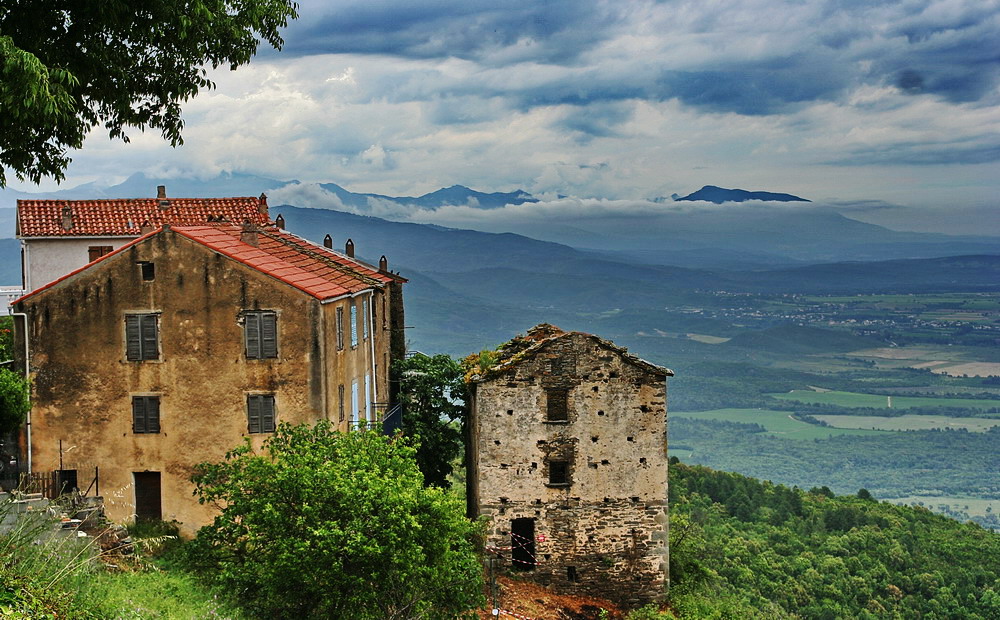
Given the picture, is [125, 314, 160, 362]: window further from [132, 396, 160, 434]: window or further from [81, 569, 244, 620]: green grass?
[81, 569, 244, 620]: green grass

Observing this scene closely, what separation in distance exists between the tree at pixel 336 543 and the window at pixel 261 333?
722 cm

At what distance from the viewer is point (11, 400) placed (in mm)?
27469

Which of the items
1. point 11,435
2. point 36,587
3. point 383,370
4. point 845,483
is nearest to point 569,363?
point 383,370

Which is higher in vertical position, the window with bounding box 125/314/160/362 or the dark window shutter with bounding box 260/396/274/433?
the window with bounding box 125/314/160/362

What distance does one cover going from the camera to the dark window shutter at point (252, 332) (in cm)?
3272

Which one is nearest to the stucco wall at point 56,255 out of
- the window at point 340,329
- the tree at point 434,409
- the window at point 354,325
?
the tree at point 434,409

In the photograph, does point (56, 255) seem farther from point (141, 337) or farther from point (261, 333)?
point (261, 333)

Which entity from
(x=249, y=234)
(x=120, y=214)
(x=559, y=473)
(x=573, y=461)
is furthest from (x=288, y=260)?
(x=120, y=214)

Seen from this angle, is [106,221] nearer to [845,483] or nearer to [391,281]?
[391,281]

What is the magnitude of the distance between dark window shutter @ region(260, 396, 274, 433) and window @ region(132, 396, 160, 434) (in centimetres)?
323

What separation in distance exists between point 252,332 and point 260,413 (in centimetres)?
246

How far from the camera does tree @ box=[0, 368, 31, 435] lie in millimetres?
27359

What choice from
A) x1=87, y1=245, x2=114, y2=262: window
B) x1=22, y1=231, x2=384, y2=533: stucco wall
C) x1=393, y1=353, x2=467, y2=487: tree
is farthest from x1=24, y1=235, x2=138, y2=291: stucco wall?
x1=22, y1=231, x2=384, y2=533: stucco wall

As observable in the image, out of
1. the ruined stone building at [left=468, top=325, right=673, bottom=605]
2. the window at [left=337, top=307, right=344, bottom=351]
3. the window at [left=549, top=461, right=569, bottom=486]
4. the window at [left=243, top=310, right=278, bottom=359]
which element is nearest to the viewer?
the window at [left=243, top=310, right=278, bottom=359]
